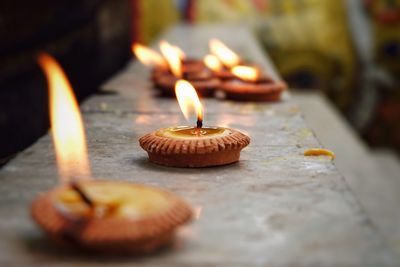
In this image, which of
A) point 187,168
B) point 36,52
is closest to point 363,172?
point 36,52

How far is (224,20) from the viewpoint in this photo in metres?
9.47

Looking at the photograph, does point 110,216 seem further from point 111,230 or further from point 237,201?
point 237,201

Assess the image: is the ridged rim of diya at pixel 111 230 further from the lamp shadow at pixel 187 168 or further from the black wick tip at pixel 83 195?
the lamp shadow at pixel 187 168

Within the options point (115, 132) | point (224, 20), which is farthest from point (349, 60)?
point (115, 132)

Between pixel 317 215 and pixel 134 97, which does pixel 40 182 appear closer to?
pixel 317 215

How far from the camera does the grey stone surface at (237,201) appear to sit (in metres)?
1.32

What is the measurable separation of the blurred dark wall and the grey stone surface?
1.69 ft

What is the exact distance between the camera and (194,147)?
Result: 76.5 inches

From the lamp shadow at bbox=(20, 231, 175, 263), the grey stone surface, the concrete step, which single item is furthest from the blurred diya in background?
the lamp shadow at bbox=(20, 231, 175, 263)

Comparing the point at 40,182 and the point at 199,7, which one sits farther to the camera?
the point at 199,7

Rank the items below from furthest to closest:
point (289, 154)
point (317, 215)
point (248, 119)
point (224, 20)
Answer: point (224, 20)
point (248, 119)
point (289, 154)
point (317, 215)

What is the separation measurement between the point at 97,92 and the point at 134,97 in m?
0.24

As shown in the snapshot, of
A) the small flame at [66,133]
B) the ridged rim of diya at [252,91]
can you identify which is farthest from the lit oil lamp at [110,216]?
the ridged rim of diya at [252,91]

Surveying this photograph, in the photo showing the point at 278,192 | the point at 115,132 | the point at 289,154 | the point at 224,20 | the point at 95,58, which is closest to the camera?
the point at 278,192
